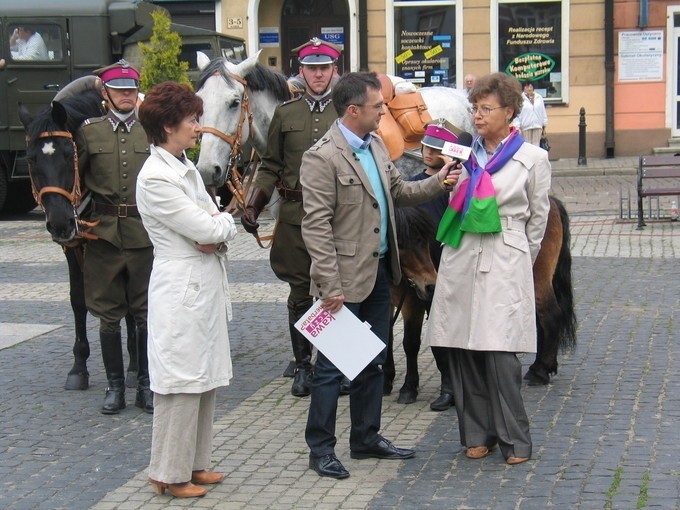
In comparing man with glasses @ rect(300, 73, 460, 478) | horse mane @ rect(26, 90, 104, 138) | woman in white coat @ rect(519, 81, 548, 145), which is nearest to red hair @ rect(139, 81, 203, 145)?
man with glasses @ rect(300, 73, 460, 478)

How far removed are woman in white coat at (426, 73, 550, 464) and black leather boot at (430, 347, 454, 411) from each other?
976 millimetres

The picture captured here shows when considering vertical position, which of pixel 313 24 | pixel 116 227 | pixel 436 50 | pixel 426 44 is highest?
pixel 313 24

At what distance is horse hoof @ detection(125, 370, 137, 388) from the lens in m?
7.78

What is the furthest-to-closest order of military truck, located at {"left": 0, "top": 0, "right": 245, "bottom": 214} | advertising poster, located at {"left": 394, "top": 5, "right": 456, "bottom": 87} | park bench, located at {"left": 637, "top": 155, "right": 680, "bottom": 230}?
advertising poster, located at {"left": 394, "top": 5, "right": 456, "bottom": 87}, military truck, located at {"left": 0, "top": 0, "right": 245, "bottom": 214}, park bench, located at {"left": 637, "top": 155, "right": 680, "bottom": 230}

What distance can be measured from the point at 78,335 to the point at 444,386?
253cm

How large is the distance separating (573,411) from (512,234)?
1470 millimetres

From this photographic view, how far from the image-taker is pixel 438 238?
19.5 ft

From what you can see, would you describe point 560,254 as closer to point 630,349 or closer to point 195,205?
point 630,349

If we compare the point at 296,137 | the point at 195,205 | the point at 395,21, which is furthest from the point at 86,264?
the point at 395,21

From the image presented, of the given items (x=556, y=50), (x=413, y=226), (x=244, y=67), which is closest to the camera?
(x=413, y=226)

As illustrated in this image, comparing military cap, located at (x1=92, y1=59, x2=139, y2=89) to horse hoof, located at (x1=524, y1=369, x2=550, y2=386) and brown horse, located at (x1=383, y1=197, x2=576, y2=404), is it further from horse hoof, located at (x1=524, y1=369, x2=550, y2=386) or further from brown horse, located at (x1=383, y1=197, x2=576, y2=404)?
horse hoof, located at (x1=524, y1=369, x2=550, y2=386)

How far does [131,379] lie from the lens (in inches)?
309

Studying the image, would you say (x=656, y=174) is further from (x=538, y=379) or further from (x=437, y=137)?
(x=437, y=137)

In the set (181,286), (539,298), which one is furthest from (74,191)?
(539,298)
